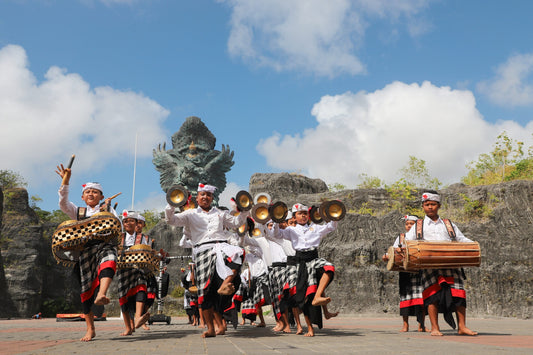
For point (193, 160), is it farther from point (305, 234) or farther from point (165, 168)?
point (305, 234)

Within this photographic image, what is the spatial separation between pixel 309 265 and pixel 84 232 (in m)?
2.99

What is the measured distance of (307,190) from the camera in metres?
24.5

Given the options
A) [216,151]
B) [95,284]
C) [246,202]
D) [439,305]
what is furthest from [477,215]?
[216,151]

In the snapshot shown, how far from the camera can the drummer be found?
242 inches

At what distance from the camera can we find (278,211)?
21.5ft

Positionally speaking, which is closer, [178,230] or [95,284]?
[95,284]

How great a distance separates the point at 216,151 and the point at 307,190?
8556mm

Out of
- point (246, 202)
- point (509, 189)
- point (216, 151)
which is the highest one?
point (216, 151)

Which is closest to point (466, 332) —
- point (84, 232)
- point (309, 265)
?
point (309, 265)

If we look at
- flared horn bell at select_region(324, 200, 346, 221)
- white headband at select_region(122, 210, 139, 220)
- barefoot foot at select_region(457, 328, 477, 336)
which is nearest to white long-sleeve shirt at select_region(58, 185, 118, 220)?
white headband at select_region(122, 210, 139, 220)

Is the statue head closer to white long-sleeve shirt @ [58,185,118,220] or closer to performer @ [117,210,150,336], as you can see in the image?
performer @ [117,210,150,336]

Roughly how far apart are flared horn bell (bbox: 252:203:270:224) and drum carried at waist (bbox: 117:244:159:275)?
1.78 metres

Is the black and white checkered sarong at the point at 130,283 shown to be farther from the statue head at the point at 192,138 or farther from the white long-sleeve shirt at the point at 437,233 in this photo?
the statue head at the point at 192,138

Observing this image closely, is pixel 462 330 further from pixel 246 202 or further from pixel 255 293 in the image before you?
pixel 255 293
